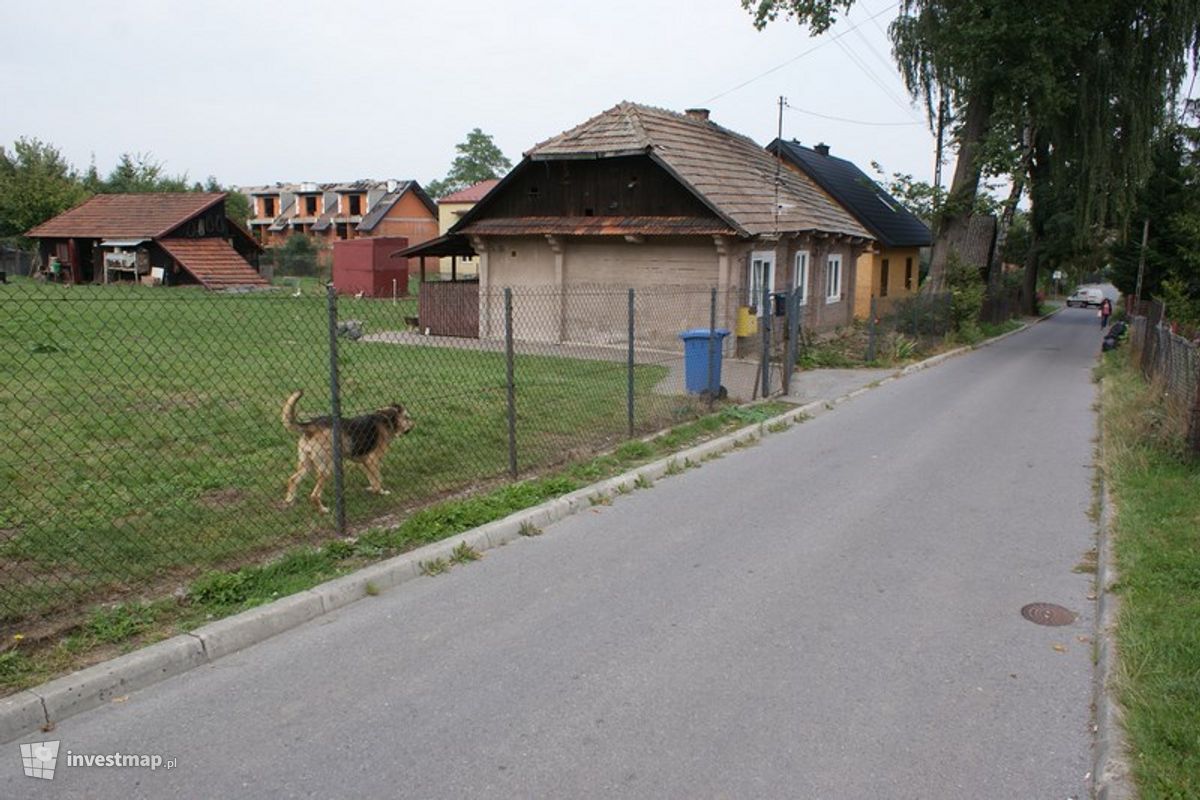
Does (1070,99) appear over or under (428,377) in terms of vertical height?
over

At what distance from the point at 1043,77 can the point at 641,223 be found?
38.4 feet

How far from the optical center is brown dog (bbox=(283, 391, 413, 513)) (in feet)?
22.0

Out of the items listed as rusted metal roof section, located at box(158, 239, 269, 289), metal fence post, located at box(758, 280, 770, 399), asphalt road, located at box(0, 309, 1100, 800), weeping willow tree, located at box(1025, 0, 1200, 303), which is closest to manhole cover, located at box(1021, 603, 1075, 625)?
asphalt road, located at box(0, 309, 1100, 800)

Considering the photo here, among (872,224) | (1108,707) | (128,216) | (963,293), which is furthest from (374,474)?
(128,216)

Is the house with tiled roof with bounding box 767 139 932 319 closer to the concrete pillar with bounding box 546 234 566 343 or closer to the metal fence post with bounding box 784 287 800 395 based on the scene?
the concrete pillar with bounding box 546 234 566 343

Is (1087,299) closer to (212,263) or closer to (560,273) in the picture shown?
(560,273)

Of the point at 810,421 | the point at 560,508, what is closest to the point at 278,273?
the point at 810,421

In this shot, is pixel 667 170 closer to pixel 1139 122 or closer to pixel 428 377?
pixel 428 377

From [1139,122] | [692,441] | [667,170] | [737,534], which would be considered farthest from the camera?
[1139,122]

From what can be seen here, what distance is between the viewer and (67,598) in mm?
5043

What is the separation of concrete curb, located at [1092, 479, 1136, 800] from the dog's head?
515 centimetres

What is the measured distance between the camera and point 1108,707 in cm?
419

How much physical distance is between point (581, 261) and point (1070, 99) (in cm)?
1413

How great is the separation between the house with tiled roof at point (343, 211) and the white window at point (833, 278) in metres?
36.7
